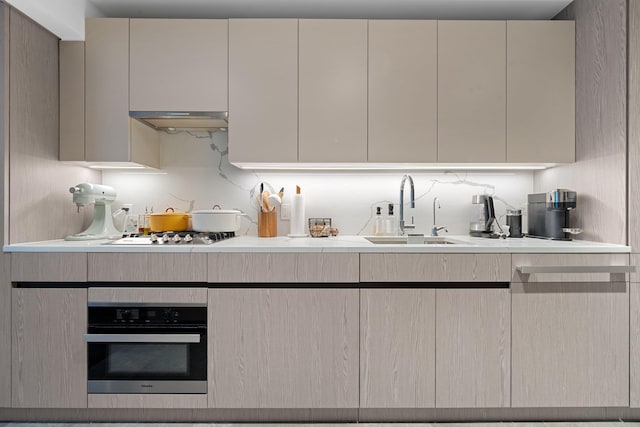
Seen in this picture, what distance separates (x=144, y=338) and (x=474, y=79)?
2.29 meters

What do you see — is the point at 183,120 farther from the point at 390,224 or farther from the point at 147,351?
the point at 390,224

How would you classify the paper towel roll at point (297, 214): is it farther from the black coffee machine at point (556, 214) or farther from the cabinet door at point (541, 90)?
the black coffee machine at point (556, 214)

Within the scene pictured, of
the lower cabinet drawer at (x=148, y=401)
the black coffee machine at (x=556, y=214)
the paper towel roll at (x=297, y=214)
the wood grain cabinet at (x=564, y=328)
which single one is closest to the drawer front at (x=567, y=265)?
the wood grain cabinet at (x=564, y=328)

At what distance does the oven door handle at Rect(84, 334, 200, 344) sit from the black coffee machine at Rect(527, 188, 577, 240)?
2.09 meters

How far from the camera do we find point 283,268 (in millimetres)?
1947

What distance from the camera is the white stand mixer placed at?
7.30 feet

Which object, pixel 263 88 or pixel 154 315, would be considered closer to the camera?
pixel 154 315

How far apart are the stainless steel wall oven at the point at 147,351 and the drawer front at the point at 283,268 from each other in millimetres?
236

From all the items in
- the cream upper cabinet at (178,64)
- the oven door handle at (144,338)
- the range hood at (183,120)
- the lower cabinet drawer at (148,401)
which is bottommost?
the lower cabinet drawer at (148,401)

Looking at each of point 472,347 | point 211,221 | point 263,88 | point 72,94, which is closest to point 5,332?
point 211,221

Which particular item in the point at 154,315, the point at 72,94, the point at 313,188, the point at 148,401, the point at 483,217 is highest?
the point at 72,94

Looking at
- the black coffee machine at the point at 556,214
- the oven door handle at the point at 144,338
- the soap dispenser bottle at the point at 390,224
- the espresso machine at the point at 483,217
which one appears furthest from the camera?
the soap dispenser bottle at the point at 390,224

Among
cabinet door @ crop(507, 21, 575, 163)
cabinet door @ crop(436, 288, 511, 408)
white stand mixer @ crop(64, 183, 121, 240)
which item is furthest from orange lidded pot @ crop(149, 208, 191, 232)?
cabinet door @ crop(507, 21, 575, 163)

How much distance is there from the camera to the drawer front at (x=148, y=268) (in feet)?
6.36
